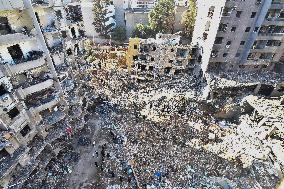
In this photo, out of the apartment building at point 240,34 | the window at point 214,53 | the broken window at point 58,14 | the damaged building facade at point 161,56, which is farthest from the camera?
the damaged building facade at point 161,56

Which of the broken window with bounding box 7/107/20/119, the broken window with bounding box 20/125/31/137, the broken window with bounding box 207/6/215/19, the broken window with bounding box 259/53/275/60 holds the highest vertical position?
the broken window with bounding box 207/6/215/19

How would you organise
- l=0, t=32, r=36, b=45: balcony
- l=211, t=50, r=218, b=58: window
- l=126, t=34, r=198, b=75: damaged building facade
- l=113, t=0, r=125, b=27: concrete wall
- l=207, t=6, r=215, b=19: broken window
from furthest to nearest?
l=113, t=0, r=125, b=27: concrete wall
l=126, t=34, r=198, b=75: damaged building facade
l=211, t=50, r=218, b=58: window
l=207, t=6, r=215, b=19: broken window
l=0, t=32, r=36, b=45: balcony

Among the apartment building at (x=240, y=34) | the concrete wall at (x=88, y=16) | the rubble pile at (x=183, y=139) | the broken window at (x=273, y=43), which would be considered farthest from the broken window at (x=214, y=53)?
the concrete wall at (x=88, y=16)

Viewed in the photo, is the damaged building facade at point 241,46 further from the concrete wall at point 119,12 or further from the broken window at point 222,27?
the concrete wall at point 119,12

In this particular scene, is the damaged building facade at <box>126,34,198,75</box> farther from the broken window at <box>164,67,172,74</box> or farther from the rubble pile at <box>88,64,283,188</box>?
the rubble pile at <box>88,64,283,188</box>

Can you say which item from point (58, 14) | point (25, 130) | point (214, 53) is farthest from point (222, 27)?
point (25, 130)

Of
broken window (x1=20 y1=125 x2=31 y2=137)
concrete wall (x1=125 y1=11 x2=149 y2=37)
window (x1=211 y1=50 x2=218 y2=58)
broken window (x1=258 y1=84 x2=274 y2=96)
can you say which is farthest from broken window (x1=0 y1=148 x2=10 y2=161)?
broken window (x1=258 y1=84 x2=274 y2=96)

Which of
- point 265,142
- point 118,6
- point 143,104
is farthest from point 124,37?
point 265,142
